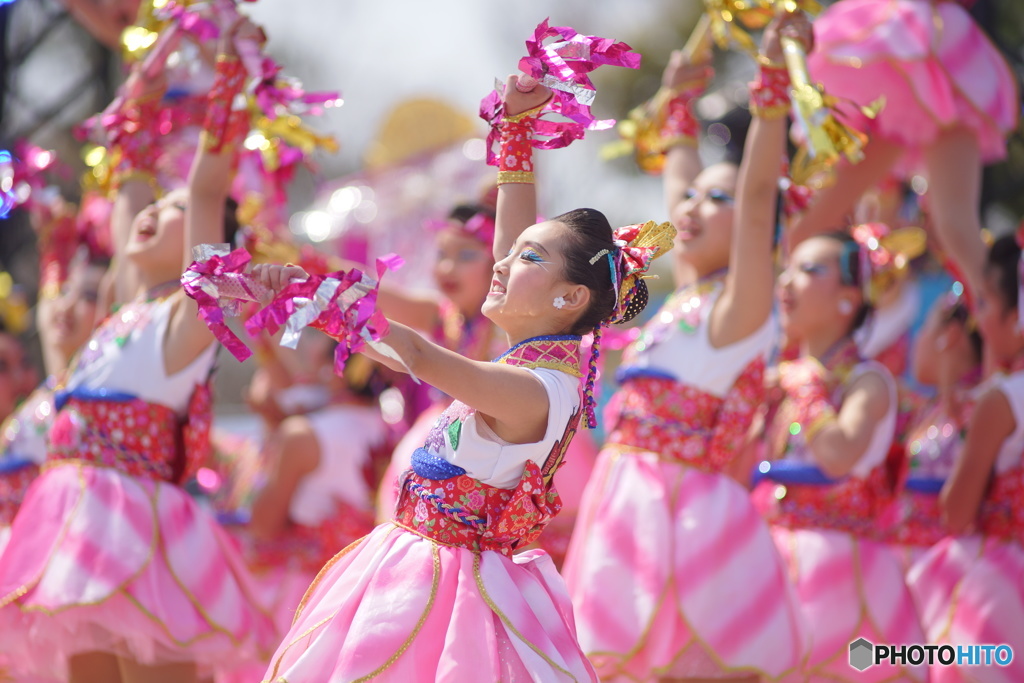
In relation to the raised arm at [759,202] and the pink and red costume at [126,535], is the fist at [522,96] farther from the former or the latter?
the pink and red costume at [126,535]

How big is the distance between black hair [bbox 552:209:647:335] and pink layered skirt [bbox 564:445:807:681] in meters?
0.88

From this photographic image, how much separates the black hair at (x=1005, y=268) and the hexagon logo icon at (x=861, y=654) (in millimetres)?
1309

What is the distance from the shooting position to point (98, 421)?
3184 millimetres

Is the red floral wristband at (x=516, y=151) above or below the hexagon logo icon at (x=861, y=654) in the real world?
above

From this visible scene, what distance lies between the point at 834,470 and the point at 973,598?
0.67 metres

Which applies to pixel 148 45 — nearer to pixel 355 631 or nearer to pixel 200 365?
pixel 200 365

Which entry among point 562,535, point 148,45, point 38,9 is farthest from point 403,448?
point 38,9

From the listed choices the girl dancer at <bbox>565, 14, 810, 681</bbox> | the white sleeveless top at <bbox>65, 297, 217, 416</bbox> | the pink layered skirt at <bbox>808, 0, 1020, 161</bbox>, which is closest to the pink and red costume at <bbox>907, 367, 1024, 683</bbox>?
the girl dancer at <bbox>565, 14, 810, 681</bbox>

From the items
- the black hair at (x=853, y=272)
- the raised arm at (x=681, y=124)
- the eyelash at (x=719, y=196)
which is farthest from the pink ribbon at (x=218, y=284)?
the black hair at (x=853, y=272)

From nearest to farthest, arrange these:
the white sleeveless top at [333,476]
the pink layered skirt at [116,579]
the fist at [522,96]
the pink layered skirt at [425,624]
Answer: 1. the pink layered skirt at [425,624]
2. the fist at [522,96]
3. the pink layered skirt at [116,579]
4. the white sleeveless top at [333,476]

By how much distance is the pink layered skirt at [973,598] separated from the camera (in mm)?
3553

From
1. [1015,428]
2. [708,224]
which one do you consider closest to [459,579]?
[708,224]

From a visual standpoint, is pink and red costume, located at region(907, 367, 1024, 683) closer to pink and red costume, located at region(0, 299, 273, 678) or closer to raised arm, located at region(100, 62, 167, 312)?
pink and red costume, located at region(0, 299, 273, 678)

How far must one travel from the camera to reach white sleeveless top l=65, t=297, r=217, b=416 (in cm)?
319
